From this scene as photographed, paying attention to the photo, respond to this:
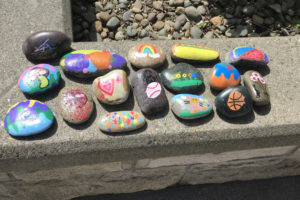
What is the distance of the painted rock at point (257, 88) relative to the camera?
49.8 inches

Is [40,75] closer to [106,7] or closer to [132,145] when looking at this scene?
[132,145]

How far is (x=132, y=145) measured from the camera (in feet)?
3.91

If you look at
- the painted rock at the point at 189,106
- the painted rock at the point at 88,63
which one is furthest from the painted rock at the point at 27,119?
the painted rock at the point at 189,106

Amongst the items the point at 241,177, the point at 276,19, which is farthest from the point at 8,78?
the point at 276,19

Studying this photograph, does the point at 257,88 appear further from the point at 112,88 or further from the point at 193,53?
the point at 112,88

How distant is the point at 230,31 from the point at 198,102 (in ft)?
3.91

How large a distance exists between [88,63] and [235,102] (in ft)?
2.18

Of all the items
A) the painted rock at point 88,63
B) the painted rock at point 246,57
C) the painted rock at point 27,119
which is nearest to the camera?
the painted rock at point 27,119

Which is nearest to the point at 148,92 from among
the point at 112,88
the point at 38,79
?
the point at 112,88

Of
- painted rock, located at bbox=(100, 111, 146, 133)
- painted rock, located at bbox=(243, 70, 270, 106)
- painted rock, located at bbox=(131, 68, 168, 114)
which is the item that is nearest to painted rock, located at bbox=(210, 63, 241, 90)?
painted rock, located at bbox=(243, 70, 270, 106)

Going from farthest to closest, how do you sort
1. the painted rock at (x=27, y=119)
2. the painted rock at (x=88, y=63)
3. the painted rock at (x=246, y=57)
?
the painted rock at (x=246, y=57) < the painted rock at (x=88, y=63) < the painted rock at (x=27, y=119)

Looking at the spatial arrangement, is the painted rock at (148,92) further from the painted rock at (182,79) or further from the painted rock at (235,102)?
the painted rock at (235,102)

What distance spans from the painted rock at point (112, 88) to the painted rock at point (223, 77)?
40cm

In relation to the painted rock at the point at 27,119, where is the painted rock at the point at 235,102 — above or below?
above
